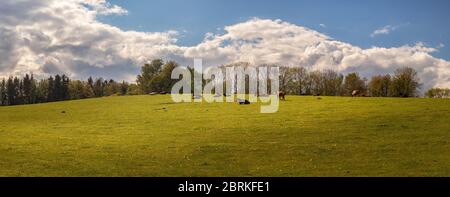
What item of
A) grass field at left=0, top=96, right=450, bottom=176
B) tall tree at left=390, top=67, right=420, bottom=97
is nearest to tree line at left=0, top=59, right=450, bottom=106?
tall tree at left=390, top=67, right=420, bottom=97

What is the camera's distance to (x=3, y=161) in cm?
2812

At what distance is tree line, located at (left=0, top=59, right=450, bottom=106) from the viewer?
110812 millimetres

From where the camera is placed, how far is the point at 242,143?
3366cm

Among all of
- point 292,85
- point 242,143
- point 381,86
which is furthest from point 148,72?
point 242,143

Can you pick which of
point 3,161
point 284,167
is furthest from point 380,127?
point 3,161

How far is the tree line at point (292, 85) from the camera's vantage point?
4363 inches

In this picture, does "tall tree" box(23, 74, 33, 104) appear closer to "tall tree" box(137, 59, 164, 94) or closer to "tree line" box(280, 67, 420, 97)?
"tall tree" box(137, 59, 164, 94)

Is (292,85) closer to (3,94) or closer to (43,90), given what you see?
(43,90)

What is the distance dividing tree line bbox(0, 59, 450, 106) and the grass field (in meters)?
56.0

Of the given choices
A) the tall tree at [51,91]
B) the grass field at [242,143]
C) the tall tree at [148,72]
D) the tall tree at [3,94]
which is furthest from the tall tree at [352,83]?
the tall tree at [3,94]
